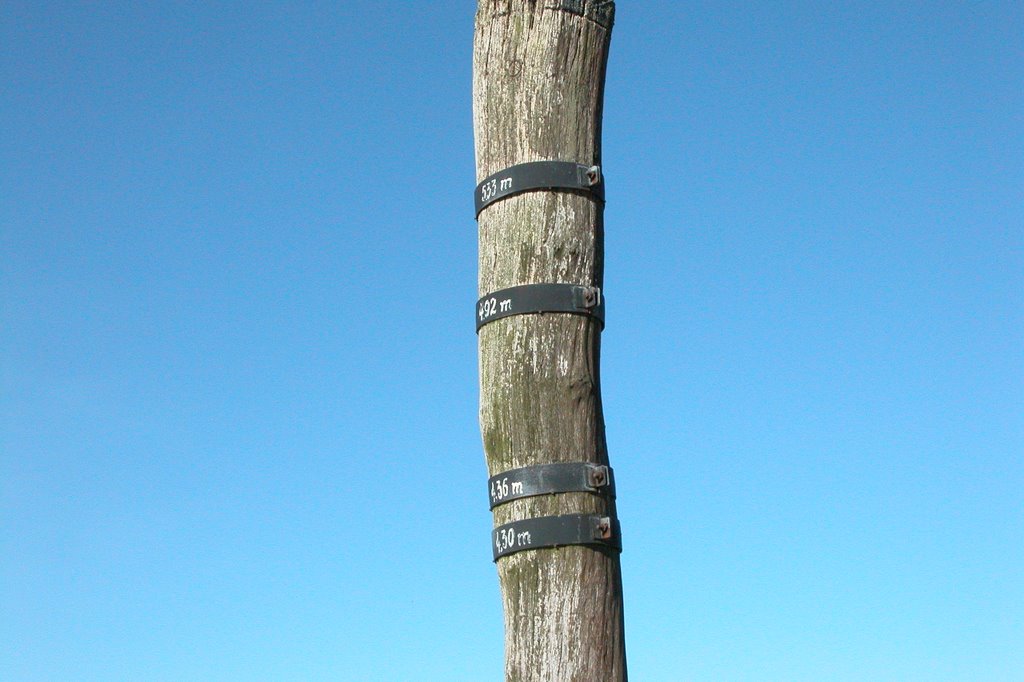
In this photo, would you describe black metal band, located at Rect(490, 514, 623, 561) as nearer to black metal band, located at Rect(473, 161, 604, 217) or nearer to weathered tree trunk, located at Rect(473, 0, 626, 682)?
weathered tree trunk, located at Rect(473, 0, 626, 682)

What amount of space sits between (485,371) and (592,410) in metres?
0.42

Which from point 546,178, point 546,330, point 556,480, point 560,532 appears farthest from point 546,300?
point 560,532

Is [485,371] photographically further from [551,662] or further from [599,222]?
[551,662]

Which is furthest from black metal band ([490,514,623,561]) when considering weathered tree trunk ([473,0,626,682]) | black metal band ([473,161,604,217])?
black metal band ([473,161,604,217])

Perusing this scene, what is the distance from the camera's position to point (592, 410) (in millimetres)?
3967

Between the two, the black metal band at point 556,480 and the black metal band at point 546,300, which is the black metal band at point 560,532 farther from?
the black metal band at point 546,300

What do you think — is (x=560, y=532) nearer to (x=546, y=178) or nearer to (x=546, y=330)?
(x=546, y=330)

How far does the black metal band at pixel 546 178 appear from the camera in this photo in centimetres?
405

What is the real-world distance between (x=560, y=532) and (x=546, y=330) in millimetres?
696

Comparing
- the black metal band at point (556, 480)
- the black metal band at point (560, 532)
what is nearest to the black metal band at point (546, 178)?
the black metal band at point (556, 480)

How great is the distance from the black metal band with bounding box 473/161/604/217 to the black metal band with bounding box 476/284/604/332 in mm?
364

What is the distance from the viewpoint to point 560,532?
3.74 meters

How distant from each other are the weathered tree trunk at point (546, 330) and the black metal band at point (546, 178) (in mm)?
29

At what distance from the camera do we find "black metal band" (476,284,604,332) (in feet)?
13.0
